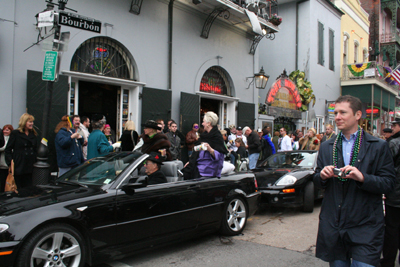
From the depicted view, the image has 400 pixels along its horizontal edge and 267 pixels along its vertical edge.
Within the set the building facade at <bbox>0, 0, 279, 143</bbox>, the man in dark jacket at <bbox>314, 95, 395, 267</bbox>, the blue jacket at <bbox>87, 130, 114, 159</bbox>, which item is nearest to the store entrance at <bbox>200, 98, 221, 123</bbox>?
the building facade at <bbox>0, 0, 279, 143</bbox>

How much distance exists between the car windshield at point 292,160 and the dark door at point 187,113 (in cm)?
347

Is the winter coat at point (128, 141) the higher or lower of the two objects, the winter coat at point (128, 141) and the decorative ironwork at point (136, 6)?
the lower

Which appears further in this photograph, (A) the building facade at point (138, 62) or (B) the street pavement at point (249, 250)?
(A) the building facade at point (138, 62)

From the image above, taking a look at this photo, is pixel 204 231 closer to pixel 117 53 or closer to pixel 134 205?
pixel 134 205

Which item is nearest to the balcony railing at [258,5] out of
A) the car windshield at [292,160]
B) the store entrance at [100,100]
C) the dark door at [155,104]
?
the dark door at [155,104]

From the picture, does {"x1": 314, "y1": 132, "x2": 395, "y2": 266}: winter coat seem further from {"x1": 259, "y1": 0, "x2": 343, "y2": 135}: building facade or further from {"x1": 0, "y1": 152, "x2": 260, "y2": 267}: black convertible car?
{"x1": 259, "y1": 0, "x2": 343, "y2": 135}: building facade

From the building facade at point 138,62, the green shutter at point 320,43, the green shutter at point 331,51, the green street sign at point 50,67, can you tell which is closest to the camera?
the green street sign at point 50,67

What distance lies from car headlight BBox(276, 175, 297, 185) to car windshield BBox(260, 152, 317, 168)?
33.5 inches

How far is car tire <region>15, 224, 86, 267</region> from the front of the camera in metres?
3.11

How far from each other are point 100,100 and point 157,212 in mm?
6395

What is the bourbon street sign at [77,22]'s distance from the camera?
5895 millimetres

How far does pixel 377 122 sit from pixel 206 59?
85.6ft

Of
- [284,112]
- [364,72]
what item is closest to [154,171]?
[284,112]

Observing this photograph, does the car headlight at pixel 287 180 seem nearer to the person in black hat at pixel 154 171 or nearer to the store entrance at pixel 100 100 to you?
the person in black hat at pixel 154 171
